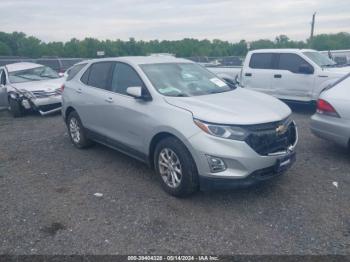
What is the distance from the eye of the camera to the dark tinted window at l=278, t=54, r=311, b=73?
359 inches

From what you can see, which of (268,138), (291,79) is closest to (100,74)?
(268,138)

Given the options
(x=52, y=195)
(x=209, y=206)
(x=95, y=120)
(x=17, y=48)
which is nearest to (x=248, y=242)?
(x=209, y=206)

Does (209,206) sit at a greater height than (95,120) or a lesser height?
lesser

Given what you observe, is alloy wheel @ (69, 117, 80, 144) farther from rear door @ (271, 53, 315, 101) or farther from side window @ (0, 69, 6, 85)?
rear door @ (271, 53, 315, 101)

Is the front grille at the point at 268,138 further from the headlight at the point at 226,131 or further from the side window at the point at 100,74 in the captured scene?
the side window at the point at 100,74

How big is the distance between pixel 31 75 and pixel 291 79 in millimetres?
8026

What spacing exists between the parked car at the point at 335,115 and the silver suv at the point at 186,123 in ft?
3.29

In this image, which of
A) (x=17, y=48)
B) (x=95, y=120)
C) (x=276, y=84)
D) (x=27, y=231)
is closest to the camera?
(x=27, y=231)

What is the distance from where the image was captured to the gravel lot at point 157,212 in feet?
10.9

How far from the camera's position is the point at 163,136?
14.0 feet

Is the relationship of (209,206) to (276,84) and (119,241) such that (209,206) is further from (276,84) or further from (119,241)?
(276,84)

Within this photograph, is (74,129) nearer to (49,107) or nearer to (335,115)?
(49,107)

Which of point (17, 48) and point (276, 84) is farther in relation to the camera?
point (17, 48)

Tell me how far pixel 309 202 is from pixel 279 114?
3.65 feet
